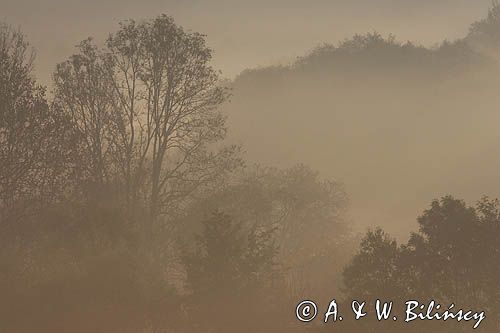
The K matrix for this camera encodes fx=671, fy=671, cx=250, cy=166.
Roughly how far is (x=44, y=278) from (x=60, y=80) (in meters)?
13.7

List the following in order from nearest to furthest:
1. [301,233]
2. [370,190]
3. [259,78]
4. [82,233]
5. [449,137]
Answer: [82,233] < [301,233] < [370,190] < [449,137] < [259,78]

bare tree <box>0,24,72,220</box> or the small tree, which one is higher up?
bare tree <box>0,24,72,220</box>

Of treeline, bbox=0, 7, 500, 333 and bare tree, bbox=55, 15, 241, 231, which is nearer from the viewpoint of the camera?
treeline, bbox=0, 7, 500, 333

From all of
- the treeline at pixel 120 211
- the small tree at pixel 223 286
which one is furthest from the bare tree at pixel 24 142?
the small tree at pixel 223 286

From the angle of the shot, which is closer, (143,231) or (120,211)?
(120,211)

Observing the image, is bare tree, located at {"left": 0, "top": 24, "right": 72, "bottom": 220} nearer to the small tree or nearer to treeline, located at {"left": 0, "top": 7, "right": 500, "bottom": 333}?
treeline, located at {"left": 0, "top": 7, "right": 500, "bottom": 333}

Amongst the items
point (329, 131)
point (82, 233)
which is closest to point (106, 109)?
point (82, 233)

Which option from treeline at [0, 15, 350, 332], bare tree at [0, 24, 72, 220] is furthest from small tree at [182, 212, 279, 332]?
bare tree at [0, 24, 72, 220]

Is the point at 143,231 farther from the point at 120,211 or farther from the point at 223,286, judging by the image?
the point at 223,286

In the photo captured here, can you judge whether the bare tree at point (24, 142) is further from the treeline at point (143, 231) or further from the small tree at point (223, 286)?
the small tree at point (223, 286)

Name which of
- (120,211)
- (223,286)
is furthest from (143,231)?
(223,286)

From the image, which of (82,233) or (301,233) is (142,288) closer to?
(82,233)

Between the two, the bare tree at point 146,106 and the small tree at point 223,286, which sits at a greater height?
the bare tree at point 146,106

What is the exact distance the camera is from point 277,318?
110 ft
